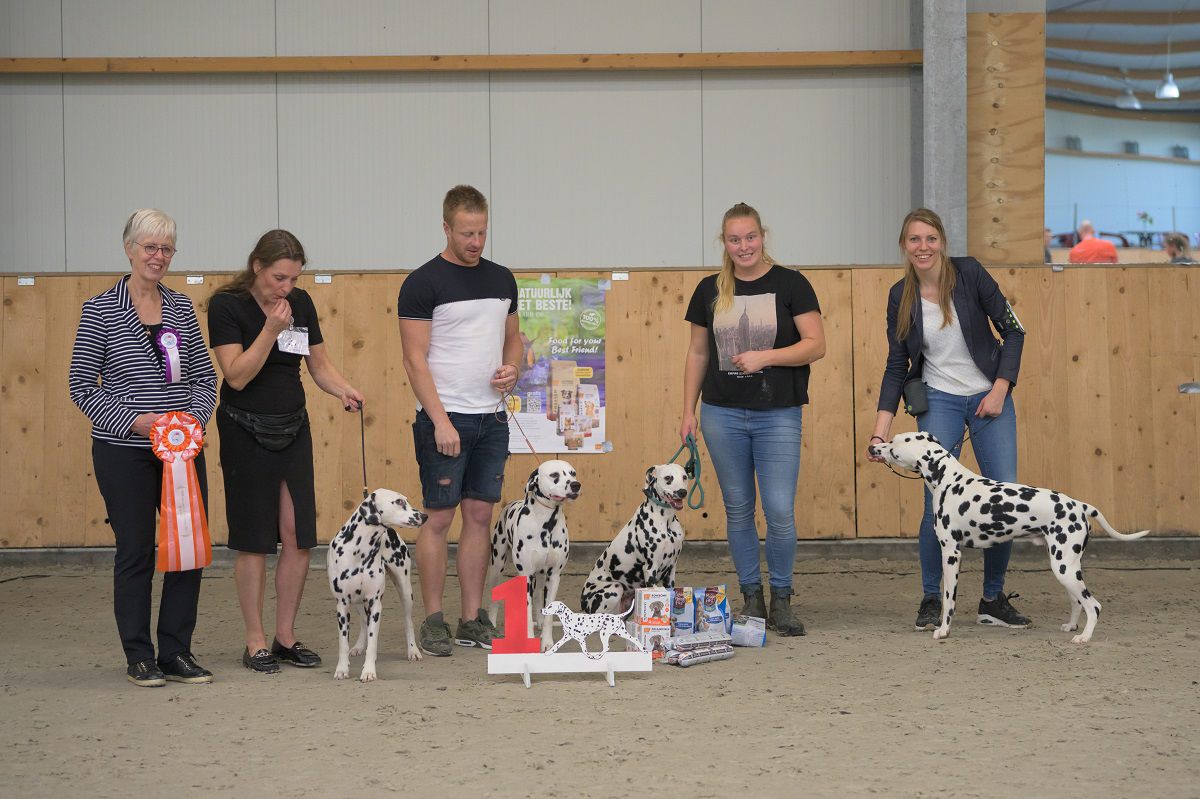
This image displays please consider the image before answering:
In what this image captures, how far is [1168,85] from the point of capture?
926 centimetres

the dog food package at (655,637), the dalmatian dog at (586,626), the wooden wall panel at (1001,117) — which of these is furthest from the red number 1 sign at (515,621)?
the wooden wall panel at (1001,117)

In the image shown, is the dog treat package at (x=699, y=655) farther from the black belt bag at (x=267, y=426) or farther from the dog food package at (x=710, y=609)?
the black belt bag at (x=267, y=426)

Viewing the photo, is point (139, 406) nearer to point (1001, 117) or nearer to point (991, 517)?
point (991, 517)

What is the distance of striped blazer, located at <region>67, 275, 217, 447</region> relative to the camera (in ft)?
15.3

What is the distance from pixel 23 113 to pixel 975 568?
785cm

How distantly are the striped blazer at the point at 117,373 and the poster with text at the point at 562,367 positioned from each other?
12.0 feet

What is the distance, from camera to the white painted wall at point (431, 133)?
9.19 meters

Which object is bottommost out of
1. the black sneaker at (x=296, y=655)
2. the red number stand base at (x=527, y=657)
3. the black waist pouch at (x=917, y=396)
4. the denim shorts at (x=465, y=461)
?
the black sneaker at (x=296, y=655)

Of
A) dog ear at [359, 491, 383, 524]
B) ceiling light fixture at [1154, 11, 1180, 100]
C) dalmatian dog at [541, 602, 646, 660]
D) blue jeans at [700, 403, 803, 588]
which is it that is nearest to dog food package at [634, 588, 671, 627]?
dalmatian dog at [541, 602, 646, 660]

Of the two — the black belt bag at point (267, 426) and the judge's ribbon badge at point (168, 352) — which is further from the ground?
the judge's ribbon badge at point (168, 352)

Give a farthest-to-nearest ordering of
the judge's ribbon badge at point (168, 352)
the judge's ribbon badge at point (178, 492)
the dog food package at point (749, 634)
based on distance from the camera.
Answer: the dog food package at point (749, 634) < the judge's ribbon badge at point (168, 352) < the judge's ribbon badge at point (178, 492)

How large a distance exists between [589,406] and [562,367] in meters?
0.33

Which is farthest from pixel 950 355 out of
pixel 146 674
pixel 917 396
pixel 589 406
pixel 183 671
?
pixel 146 674

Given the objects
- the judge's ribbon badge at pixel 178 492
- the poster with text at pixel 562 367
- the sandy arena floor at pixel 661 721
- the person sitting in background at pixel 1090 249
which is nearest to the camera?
the sandy arena floor at pixel 661 721
